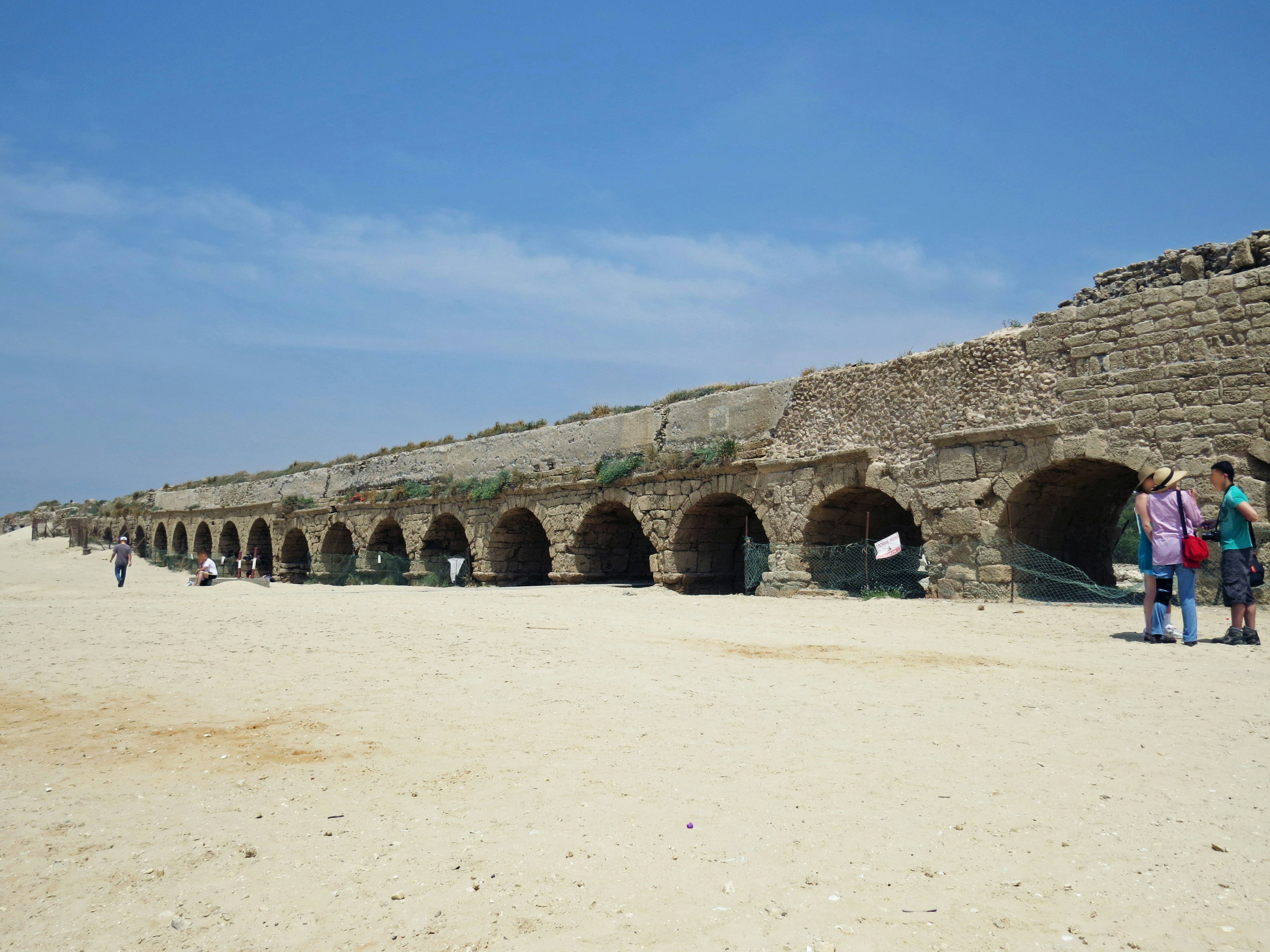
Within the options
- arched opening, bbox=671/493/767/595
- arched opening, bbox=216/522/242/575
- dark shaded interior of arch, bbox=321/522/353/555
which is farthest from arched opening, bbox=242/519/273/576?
arched opening, bbox=671/493/767/595

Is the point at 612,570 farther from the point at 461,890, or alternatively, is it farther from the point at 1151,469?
the point at 461,890

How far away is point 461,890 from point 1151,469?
6594 millimetres

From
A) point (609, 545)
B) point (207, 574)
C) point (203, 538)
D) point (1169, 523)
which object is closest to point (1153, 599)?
point (1169, 523)

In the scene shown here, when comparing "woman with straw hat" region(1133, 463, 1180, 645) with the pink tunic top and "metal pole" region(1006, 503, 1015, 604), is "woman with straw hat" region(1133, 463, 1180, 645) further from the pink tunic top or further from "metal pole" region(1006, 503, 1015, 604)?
"metal pole" region(1006, 503, 1015, 604)

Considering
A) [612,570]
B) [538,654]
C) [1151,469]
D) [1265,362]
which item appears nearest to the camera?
[538,654]

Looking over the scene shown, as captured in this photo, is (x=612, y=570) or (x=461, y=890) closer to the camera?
(x=461, y=890)

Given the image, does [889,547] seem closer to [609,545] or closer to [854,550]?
[854,550]

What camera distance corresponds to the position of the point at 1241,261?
29.2ft

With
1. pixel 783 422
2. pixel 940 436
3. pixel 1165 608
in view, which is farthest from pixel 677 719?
pixel 783 422

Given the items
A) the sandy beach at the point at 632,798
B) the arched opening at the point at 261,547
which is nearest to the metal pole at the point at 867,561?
the sandy beach at the point at 632,798

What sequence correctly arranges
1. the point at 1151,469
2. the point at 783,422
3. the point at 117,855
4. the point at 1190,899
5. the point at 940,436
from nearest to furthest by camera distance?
the point at 1190,899
the point at 117,855
the point at 1151,469
the point at 940,436
the point at 783,422

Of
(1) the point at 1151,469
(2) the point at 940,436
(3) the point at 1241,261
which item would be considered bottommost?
(1) the point at 1151,469

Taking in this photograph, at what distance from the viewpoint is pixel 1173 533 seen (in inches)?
263

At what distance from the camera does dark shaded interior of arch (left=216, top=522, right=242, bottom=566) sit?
27547mm
